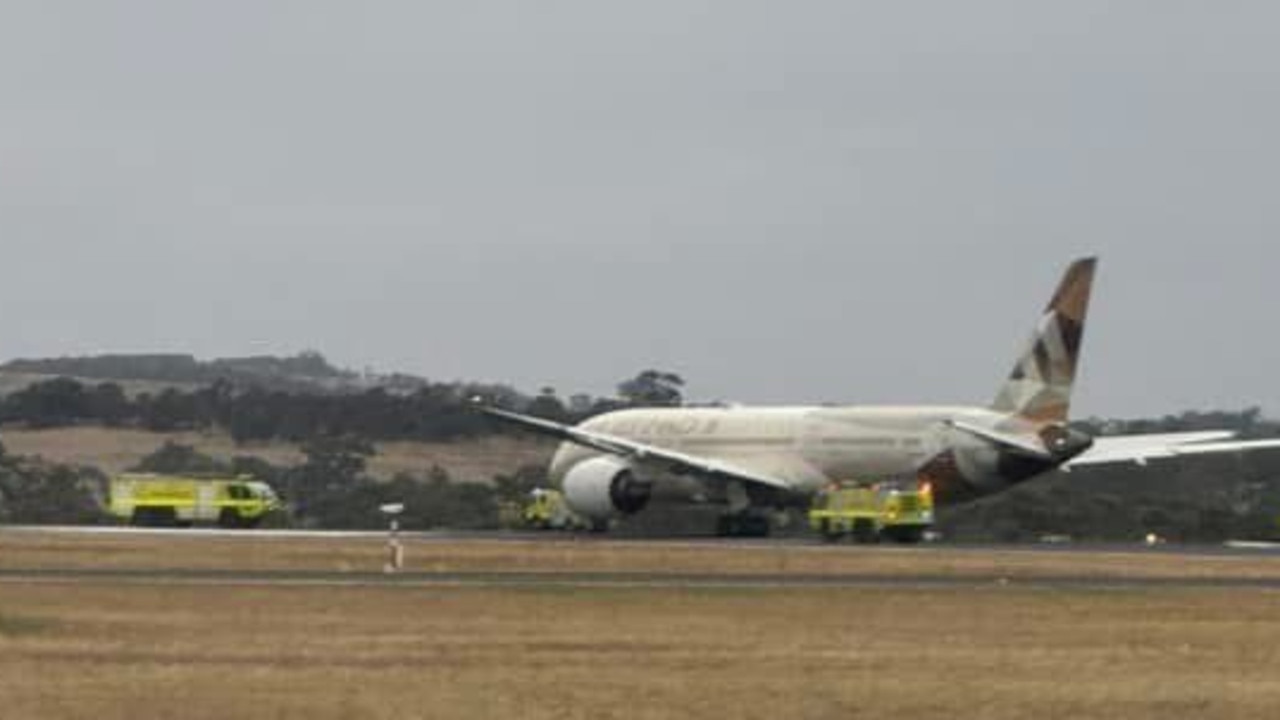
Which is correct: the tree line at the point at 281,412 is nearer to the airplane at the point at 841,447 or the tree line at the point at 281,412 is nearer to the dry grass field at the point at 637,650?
the airplane at the point at 841,447

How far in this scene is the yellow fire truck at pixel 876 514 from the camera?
7450 cm

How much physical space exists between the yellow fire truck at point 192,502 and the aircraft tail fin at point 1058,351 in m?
Result: 26.6

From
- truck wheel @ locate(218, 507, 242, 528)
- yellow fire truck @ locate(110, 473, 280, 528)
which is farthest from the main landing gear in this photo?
truck wheel @ locate(218, 507, 242, 528)

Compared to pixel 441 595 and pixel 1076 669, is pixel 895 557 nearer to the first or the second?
pixel 441 595

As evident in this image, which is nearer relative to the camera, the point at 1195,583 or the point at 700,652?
the point at 700,652

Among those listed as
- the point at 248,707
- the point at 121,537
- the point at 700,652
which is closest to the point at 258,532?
the point at 121,537

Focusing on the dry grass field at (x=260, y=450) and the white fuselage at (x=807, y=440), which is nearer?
the white fuselage at (x=807, y=440)

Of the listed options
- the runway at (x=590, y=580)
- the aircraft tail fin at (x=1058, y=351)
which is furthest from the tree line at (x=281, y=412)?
the runway at (x=590, y=580)

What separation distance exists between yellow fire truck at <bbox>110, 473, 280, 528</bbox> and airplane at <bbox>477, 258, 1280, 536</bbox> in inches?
385

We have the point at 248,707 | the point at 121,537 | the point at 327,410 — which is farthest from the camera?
the point at 327,410

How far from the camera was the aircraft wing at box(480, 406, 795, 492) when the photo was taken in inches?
3290

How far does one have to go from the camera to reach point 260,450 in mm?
164375

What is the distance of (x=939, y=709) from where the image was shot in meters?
25.7

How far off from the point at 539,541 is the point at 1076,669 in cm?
4725
